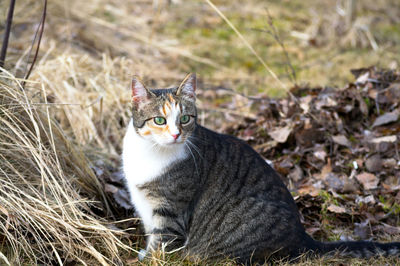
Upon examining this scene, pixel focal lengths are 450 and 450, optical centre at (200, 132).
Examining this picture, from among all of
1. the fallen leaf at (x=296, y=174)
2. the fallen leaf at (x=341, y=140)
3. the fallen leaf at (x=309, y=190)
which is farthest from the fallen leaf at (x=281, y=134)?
the fallen leaf at (x=309, y=190)

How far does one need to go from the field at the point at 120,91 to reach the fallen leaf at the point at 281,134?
172 millimetres

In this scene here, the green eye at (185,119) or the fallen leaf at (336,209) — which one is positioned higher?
the green eye at (185,119)

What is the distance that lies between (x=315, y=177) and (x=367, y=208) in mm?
529

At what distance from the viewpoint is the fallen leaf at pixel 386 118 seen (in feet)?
12.9

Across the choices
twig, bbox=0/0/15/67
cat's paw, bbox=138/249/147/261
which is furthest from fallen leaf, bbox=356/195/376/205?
twig, bbox=0/0/15/67

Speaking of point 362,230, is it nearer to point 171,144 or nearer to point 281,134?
point 281,134

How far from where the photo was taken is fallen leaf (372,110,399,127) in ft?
12.9

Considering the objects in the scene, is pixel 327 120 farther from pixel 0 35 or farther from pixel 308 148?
pixel 0 35

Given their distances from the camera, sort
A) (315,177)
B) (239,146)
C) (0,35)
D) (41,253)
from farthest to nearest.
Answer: (0,35), (315,177), (239,146), (41,253)

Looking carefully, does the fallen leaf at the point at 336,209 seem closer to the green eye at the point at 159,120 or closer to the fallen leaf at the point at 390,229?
the fallen leaf at the point at 390,229

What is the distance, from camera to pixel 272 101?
4340 mm

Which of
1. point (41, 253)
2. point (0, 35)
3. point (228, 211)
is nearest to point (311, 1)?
point (0, 35)

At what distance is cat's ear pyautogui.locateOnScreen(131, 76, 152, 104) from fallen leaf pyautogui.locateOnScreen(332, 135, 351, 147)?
1.84 metres

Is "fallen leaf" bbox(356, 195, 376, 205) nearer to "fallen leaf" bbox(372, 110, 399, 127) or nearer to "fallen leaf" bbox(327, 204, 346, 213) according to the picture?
"fallen leaf" bbox(327, 204, 346, 213)
